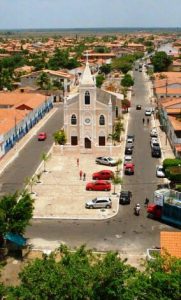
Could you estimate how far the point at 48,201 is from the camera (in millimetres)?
39375

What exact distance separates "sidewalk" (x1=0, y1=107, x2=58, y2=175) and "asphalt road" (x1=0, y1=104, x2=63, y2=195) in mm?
503

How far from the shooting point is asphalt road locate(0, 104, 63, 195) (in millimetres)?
44000

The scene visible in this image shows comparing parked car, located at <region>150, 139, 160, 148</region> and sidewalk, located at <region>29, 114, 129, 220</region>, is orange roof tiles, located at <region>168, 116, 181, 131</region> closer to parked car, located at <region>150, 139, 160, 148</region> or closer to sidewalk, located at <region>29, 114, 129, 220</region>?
parked car, located at <region>150, 139, 160, 148</region>

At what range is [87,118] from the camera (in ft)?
180

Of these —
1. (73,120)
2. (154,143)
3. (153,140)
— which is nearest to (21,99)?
(73,120)

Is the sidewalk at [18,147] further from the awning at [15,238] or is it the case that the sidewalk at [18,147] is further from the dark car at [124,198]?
the awning at [15,238]

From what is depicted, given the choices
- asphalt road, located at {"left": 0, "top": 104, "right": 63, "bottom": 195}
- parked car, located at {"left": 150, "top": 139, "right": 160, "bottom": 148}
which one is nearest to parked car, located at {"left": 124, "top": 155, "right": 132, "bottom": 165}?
parked car, located at {"left": 150, "top": 139, "right": 160, "bottom": 148}

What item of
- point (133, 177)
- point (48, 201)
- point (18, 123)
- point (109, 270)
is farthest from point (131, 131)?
point (109, 270)

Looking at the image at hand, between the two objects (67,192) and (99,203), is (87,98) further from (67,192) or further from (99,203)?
(99,203)

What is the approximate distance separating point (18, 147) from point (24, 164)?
777 centimetres

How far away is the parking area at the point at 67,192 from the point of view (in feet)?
121

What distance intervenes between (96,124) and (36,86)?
49.7 meters

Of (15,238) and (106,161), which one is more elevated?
(15,238)

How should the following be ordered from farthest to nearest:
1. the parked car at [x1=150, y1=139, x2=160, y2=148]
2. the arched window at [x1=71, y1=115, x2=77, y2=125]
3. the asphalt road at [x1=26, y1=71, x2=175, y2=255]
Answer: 1. the arched window at [x1=71, y1=115, x2=77, y2=125]
2. the parked car at [x1=150, y1=139, x2=160, y2=148]
3. the asphalt road at [x1=26, y1=71, x2=175, y2=255]
